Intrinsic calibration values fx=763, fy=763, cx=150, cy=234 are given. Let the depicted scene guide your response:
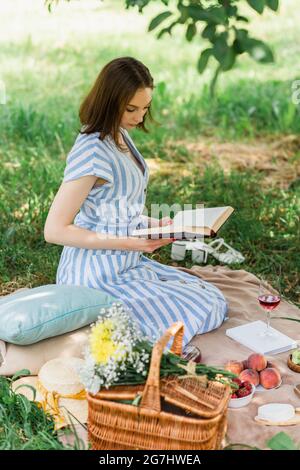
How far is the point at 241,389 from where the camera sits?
3297 mm

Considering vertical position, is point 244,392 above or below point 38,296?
below

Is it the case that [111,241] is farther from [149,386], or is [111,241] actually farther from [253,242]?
[253,242]

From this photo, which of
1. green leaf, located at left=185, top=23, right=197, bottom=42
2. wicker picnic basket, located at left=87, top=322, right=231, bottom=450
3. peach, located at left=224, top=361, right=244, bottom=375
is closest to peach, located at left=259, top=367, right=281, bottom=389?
peach, located at left=224, top=361, right=244, bottom=375

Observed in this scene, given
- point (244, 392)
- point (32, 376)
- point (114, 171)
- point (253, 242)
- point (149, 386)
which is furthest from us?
point (253, 242)

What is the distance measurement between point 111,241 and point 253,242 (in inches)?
64.6

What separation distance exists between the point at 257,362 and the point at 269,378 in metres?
0.09

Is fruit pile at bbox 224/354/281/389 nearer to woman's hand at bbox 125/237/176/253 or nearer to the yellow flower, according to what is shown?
woman's hand at bbox 125/237/176/253

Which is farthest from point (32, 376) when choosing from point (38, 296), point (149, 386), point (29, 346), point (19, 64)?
point (19, 64)

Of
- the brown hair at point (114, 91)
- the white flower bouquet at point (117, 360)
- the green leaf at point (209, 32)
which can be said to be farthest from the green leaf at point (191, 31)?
the brown hair at point (114, 91)

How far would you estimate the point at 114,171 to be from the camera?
12.3 feet

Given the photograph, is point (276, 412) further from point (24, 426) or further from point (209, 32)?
point (209, 32)

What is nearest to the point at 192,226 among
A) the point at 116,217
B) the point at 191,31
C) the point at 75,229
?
the point at 116,217

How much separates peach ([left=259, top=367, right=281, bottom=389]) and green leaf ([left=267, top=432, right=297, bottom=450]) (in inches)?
20.3
